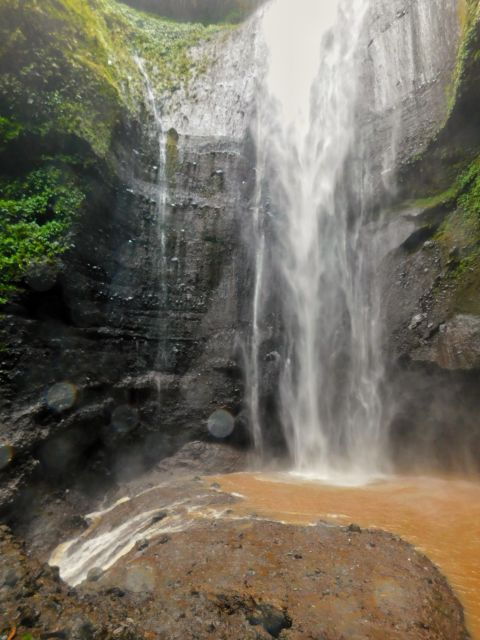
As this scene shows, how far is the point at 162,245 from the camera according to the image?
11.7 meters

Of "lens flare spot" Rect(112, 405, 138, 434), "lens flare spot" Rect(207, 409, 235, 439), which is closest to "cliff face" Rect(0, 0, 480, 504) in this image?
"lens flare spot" Rect(112, 405, 138, 434)


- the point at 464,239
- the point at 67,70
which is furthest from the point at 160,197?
the point at 464,239

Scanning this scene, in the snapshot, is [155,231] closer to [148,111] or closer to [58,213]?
[58,213]

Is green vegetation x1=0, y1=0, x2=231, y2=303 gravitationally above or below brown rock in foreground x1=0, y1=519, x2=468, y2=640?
above

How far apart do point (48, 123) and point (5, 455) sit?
7484 millimetres

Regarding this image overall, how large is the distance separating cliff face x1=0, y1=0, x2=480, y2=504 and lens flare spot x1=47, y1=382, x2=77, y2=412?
0.14ft

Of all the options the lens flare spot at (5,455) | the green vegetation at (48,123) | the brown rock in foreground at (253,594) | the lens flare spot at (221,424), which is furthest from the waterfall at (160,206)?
the brown rock in foreground at (253,594)

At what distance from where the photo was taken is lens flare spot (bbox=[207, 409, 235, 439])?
428 inches

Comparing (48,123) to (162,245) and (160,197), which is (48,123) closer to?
(160,197)

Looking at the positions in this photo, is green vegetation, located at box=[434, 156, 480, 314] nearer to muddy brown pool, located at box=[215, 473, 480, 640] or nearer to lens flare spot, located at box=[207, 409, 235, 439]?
muddy brown pool, located at box=[215, 473, 480, 640]

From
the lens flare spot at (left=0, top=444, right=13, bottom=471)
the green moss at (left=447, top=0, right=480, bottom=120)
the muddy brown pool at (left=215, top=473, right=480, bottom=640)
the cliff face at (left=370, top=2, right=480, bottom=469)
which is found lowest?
the muddy brown pool at (left=215, top=473, right=480, bottom=640)

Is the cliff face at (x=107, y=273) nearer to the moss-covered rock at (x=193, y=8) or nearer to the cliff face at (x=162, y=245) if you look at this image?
the cliff face at (x=162, y=245)

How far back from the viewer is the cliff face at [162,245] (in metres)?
8.73

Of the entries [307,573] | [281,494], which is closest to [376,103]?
[281,494]
